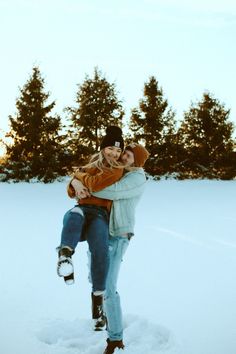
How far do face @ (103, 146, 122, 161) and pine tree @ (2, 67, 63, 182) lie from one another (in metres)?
17.6

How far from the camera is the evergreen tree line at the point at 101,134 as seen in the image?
2243 cm

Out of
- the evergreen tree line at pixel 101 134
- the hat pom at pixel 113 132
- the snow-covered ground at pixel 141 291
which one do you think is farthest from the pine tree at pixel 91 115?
the hat pom at pixel 113 132

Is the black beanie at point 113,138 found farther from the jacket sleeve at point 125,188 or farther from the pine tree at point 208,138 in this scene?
the pine tree at point 208,138

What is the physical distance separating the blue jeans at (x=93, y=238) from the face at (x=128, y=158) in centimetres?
67

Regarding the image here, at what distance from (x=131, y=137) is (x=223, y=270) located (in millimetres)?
18608

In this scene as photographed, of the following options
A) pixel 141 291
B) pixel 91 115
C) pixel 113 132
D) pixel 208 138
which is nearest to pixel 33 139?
pixel 91 115

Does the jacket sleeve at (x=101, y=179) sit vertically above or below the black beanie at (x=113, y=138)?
below

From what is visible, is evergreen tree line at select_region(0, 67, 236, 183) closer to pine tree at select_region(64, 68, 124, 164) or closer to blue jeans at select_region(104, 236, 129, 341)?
pine tree at select_region(64, 68, 124, 164)

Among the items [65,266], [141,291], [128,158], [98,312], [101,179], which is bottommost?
[141,291]

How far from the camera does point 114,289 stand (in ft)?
13.7

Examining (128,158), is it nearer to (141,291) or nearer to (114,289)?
(114,289)

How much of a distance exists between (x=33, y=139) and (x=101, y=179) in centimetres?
1939

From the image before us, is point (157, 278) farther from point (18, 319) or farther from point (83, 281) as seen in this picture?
point (18, 319)

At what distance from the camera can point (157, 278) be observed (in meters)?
6.83
